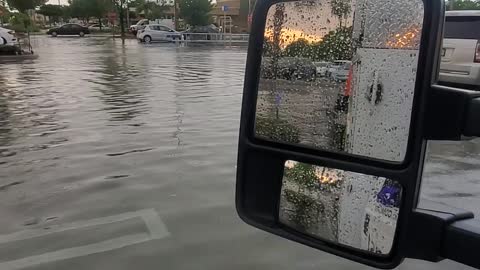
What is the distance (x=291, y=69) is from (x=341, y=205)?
0.37m

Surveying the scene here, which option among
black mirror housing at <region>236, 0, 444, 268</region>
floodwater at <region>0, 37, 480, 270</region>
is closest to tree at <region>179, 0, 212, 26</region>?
floodwater at <region>0, 37, 480, 270</region>

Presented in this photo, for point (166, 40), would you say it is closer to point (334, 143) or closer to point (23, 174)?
point (23, 174)

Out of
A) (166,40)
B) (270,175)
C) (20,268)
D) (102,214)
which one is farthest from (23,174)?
(166,40)

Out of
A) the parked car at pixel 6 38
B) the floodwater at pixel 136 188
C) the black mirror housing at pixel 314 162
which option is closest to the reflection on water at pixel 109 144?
the floodwater at pixel 136 188

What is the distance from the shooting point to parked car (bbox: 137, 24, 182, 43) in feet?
147

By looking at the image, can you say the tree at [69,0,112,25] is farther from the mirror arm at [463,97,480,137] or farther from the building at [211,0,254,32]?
the mirror arm at [463,97,480,137]

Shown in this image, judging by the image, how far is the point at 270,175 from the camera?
1.31 metres

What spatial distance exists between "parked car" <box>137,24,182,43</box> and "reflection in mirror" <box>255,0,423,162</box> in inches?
1743

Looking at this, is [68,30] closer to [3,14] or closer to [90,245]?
[3,14]

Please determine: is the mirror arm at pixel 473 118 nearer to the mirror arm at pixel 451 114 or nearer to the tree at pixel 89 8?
the mirror arm at pixel 451 114

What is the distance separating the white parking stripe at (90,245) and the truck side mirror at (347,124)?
2.70m

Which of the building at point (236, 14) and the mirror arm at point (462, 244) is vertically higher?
the building at point (236, 14)

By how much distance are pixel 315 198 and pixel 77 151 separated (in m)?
5.93

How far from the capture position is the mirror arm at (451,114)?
1.02 meters
